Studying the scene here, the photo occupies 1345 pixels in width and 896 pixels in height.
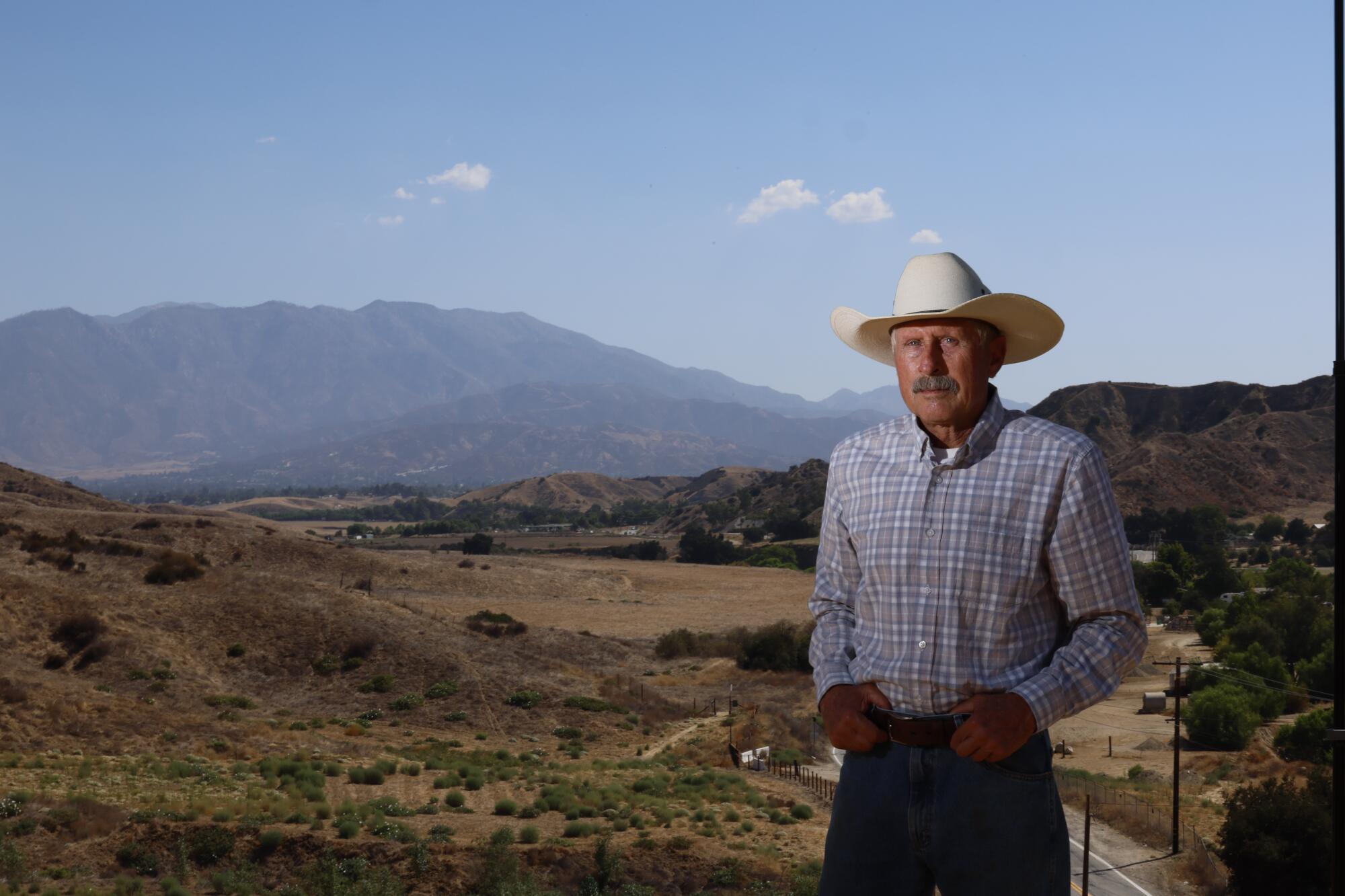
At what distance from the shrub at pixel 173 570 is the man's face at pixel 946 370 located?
43.8 meters

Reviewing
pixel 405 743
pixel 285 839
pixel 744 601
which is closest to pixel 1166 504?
pixel 744 601

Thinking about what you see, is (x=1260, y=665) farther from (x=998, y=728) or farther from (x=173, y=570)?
(x=998, y=728)

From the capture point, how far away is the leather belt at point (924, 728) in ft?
8.85

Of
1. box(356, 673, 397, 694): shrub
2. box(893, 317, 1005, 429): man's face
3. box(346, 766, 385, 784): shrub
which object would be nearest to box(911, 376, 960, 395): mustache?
box(893, 317, 1005, 429): man's face

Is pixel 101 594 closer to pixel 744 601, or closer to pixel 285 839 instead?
pixel 285 839

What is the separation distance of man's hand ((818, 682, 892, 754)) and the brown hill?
93.8 meters

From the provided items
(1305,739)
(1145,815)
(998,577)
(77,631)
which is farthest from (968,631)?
(1305,739)

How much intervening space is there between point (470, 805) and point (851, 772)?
17.9m

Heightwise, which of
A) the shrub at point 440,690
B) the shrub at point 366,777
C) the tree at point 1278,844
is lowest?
the tree at point 1278,844

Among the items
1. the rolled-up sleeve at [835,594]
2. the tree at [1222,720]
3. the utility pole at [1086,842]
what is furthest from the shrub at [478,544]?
the rolled-up sleeve at [835,594]

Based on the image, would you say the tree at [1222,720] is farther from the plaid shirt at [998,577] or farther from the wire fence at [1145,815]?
the plaid shirt at [998,577]

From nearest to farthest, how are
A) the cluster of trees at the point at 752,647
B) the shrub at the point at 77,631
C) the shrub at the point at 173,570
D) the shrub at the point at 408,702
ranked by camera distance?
the shrub at the point at 408,702
the shrub at the point at 77,631
the shrub at the point at 173,570
the cluster of trees at the point at 752,647

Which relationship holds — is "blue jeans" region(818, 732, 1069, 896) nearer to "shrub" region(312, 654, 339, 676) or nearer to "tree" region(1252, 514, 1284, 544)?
"shrub" region(312, 654, 339, 676)

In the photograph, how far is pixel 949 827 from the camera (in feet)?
8.74
